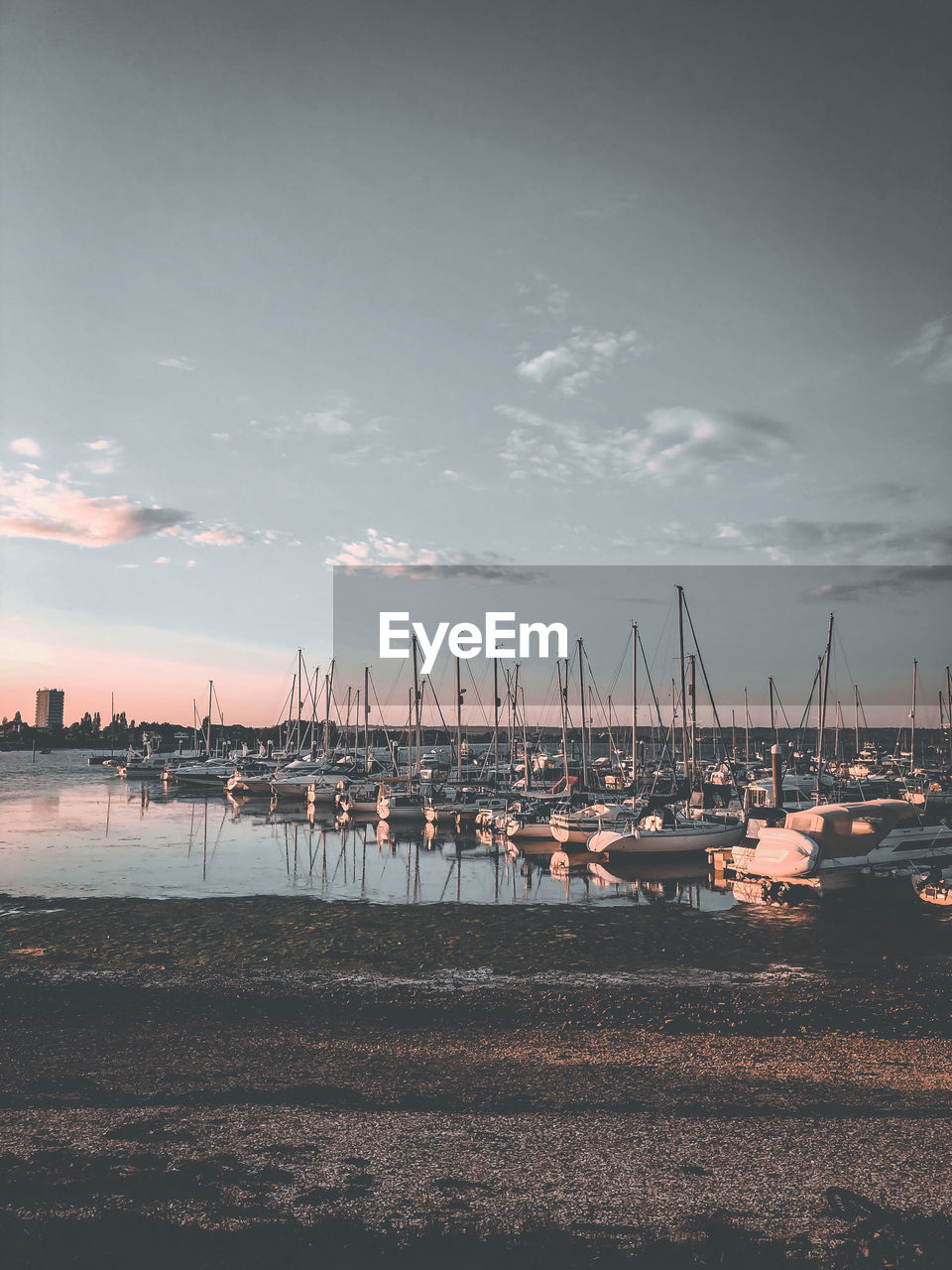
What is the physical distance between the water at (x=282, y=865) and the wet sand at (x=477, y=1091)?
1105cm

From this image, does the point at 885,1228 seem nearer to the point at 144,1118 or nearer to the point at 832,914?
the point at 144,1118

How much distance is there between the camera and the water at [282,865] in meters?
Answer: 32.6

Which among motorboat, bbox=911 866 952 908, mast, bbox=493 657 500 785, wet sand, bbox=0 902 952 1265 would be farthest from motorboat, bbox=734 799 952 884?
mast, bbox=493 657 500 785

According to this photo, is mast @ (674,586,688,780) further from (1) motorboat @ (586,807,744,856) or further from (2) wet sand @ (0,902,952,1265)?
(2) wet sand @ (0,902,952,1265)

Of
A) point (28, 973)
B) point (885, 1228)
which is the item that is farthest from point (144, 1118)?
point (28, 973)

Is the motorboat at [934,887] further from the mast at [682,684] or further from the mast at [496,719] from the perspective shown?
the mast at [496,719]

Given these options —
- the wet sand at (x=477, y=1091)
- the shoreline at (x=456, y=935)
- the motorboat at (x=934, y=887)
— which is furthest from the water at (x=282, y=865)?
the wet sand at (x=477, y=1091)

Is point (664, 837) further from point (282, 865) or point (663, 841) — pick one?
point (282, 865)

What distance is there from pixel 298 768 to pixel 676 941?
7127 centimetres

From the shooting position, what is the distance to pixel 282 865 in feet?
131

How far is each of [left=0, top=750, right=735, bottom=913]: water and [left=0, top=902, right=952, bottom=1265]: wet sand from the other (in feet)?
36.3

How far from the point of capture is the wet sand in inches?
325

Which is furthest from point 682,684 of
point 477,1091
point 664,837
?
point 477,1091

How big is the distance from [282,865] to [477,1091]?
3033 centimetres
